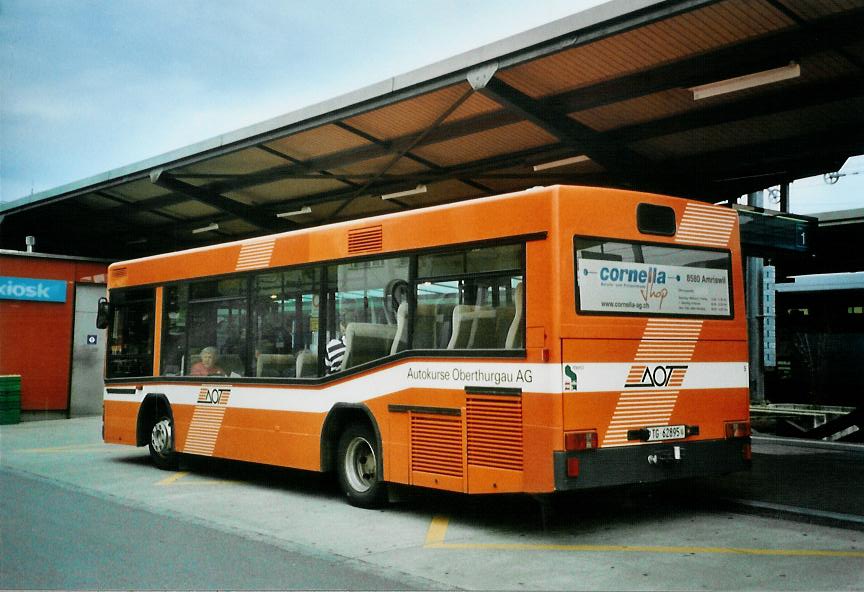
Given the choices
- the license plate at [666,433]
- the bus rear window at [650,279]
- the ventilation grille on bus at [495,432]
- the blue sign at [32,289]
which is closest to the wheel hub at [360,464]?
the ventilation grille on bus at [495,432]

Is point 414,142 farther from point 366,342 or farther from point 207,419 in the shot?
point 207,419

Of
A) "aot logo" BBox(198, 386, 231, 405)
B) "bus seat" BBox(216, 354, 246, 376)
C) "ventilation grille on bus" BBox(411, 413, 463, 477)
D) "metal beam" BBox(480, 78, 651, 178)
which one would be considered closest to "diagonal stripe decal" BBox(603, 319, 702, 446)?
"ventilation grille on bus" BBox(411, 413, 463, 477)

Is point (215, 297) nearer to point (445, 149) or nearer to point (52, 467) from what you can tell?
point (52, 467)

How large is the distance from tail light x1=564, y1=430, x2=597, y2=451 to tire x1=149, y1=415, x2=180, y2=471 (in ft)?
23.2

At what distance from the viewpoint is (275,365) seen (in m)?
10.5

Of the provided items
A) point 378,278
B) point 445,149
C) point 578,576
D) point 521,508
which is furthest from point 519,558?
point 445,149

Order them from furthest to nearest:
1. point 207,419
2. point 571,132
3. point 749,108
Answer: point 571,132 < point 207,419 < point 749,108

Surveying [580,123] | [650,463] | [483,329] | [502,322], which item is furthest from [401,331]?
[580,123]

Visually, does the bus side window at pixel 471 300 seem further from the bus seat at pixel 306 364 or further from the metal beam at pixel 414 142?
the metal beam at pixel 414 142

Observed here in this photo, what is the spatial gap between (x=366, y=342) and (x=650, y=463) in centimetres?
321

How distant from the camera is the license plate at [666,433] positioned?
7578 millimetres

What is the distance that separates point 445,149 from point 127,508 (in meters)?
7.63

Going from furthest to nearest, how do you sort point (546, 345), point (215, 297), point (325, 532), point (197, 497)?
point (215, 297) → point (197, 497) → point (325, 532) → point (546, 345)

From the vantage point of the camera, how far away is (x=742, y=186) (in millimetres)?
13781
